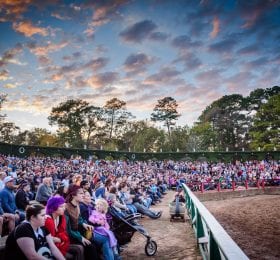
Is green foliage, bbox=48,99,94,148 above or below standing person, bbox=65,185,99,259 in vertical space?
above

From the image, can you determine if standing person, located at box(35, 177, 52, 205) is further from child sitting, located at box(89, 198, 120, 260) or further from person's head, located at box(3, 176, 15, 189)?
child sitting, located at box(89, 198, 120, 260)

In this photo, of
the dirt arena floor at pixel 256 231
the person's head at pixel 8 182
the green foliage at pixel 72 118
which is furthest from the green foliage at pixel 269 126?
the person's head at pixel 8 182

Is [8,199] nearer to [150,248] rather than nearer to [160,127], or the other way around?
[150,248]

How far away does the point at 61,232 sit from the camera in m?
4.30

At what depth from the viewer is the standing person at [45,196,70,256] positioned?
4090mm

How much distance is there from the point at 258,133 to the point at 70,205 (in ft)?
206

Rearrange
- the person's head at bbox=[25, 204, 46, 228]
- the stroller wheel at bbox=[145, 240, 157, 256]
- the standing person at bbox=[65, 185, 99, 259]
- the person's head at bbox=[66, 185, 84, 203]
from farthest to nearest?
the stroller wheel at bbox=[145, 240, 157, 256]
the person's head at bbox=[66, 185, 84, 203]
the standing person at bbox=[65, 185, 99, 259]
the person's head at bbox=[25, 204, 46, 228]

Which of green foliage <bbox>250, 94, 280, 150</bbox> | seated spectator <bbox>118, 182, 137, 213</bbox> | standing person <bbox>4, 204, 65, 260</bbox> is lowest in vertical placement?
seated spectator <bbox>118, 182, 137, 213</bbox>

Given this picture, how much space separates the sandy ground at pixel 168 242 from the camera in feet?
21.9

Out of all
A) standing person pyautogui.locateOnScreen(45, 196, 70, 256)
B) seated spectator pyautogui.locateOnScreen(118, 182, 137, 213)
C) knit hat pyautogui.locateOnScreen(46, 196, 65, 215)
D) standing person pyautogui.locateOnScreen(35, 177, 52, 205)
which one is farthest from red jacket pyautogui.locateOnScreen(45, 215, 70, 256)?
seated spectator pyautogui.locateOnScreen(118, 182, 137, 213)

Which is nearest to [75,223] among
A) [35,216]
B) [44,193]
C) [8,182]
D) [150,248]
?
[35,216]

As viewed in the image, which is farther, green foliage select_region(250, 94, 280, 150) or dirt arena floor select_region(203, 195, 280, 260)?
green foliage select_region(250, 94, 280, 150)

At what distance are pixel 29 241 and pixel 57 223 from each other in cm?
108

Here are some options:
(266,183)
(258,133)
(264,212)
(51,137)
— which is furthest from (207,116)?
(264,212)
